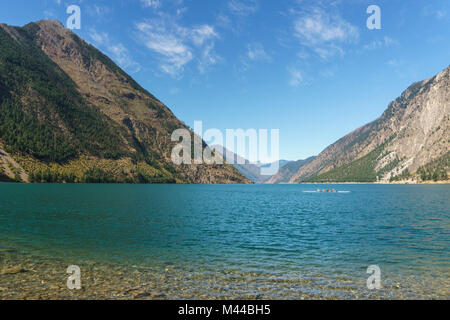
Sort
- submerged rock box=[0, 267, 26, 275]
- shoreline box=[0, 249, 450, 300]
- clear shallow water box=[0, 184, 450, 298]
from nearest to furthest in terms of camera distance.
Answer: shoreline box=[0, 249, 450, 300]
clear shallow water box=[0, 184, 450, 298]
submerged rock box=[0, 267, 26, 275]

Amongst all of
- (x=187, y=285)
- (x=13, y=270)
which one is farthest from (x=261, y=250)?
(x=13, y=270)

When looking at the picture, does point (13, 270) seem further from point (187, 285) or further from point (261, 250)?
point (261, 250)

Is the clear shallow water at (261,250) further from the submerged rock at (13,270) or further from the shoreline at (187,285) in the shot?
the submerged rock at (13,270)

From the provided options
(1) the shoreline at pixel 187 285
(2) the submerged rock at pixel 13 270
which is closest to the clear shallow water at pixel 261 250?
(1) the shoreline at pixel 187 285

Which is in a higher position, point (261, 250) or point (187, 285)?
point (187, 285)

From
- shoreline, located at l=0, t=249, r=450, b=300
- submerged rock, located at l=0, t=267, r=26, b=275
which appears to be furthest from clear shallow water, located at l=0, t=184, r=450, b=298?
submerged rock, located at l=0, t=267, r=26, b=275

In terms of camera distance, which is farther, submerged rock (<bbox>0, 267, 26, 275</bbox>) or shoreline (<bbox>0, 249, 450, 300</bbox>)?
submerged rock (<bbox>0, 267, 26, 275</bbox>)

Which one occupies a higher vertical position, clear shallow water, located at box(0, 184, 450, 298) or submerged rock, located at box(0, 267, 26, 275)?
submerged rock, located at box(0, 267, 26, 275)

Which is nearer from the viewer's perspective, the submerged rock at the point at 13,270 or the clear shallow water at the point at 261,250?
the clear shallow water at the point at 261,250

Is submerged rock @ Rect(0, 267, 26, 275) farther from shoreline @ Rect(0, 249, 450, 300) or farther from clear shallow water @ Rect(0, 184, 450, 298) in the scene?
clear shallow water @ Rect(0, 184, 450, 298)

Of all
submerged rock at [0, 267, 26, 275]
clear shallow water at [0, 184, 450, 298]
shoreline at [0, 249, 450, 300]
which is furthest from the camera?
submerged rock at [0, 267, 26, 275]
